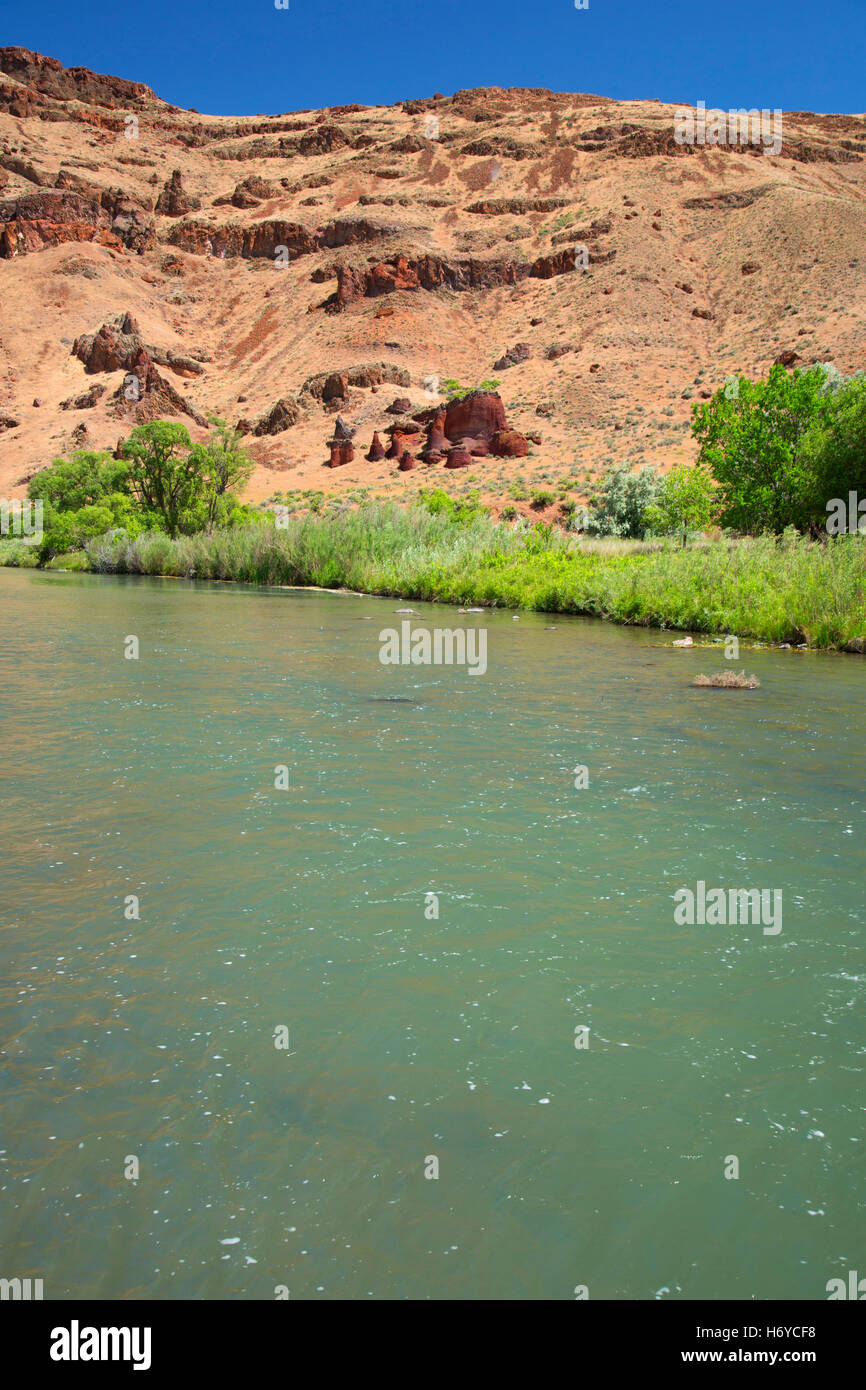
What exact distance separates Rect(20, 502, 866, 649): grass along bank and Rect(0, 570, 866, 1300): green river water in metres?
8.45

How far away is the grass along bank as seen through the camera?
16156 millimetres

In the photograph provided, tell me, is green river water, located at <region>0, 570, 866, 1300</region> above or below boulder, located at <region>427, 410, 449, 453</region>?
below

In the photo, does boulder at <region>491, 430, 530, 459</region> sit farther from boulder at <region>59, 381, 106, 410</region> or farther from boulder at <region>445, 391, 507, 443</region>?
boulder at <region>59, 381, 106, 410</region>

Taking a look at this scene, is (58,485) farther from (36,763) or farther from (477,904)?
(477,904)

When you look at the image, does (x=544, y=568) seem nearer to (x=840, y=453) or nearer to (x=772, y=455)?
(x=840, y=453)

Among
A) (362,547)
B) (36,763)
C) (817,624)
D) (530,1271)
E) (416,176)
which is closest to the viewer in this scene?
(530,1271)

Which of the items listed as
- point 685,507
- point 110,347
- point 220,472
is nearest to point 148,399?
point 110,347

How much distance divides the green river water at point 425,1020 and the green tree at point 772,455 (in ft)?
63.9

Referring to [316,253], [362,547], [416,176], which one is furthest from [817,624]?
[416,176]

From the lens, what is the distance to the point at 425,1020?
3.68m

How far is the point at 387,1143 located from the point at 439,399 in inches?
2843

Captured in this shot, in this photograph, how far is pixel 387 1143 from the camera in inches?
113

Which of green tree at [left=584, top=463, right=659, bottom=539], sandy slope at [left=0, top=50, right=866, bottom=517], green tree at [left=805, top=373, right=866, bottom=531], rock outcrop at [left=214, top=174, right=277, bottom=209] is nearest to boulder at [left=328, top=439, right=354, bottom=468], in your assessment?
sandy slope at [left=0, top=50, right=866, bottom=517]

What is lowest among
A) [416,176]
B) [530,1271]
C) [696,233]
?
[530,1271]
